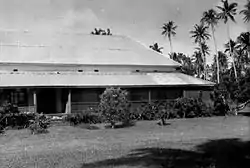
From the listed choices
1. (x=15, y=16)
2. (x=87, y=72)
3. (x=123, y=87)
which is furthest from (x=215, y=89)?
(x=15, y=16)

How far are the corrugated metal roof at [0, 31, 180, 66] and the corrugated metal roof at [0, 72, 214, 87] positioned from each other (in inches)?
56.6

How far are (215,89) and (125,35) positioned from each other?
1293 cm

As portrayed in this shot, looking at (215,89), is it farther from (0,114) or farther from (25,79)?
(0,114)

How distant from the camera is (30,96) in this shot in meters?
26.2

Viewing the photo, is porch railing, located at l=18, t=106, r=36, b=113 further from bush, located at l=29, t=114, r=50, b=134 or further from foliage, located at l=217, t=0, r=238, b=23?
foliage, located at l=217, t=0, r=238, b=23

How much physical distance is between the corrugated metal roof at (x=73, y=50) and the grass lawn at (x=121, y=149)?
37.2ft

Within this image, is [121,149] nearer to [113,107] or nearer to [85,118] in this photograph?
[113,107]

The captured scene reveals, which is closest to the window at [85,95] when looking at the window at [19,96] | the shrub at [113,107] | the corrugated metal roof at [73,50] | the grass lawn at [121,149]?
the corrugated metal roof at [73,50]

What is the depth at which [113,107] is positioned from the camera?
68.6ft

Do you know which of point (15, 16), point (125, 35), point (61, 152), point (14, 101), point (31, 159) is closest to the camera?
point (31, 159)

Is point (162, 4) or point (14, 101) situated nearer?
point (162, 4)

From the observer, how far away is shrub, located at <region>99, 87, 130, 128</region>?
20.9m

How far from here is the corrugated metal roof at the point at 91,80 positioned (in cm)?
2502

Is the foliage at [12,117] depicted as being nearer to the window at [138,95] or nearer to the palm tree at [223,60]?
the window at [138,95]
